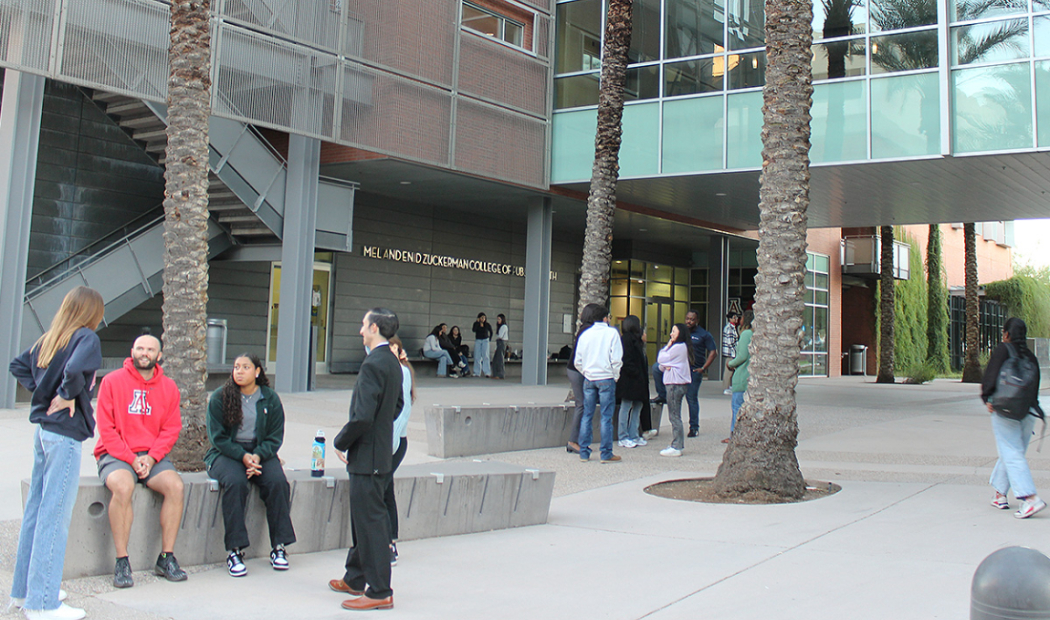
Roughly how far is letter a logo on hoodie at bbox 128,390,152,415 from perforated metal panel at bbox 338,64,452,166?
478 inches

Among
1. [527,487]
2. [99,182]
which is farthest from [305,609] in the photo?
[99,182]

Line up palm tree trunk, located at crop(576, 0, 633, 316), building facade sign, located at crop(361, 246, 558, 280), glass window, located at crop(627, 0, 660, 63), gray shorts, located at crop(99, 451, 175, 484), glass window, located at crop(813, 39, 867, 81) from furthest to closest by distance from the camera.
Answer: building facade sign, located at crop(361, 246, 558, 280) < glass window, located at crop(627, 0, 660, 63) < glass window, located at crop(813, 39, 867, 81) < palm tree trunk, located at crop(576, 0, 633, 316) < gray shorts, located at crop(99, 451, 175, 484)

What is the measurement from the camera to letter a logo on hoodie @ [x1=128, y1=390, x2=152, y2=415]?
532 centimetres

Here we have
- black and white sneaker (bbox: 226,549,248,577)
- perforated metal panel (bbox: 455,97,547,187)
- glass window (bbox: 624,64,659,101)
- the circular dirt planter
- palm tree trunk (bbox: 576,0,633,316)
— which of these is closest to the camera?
black and white sneaker (bbox: 226,549,248,577)

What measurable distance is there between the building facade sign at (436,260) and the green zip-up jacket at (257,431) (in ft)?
56.0

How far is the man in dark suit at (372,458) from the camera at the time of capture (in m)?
4.83

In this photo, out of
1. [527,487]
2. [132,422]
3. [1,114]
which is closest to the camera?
[132,422]

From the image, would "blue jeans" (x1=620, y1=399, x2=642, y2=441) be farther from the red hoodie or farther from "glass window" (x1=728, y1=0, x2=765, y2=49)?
"glass window" (x1=728, y1=0, x2=765, y2=49)

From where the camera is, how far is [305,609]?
15.8ft

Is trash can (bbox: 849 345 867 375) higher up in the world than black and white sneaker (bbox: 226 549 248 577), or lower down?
higher up

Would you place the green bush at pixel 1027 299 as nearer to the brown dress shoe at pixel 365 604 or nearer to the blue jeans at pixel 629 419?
the blue jeans at pixel 629 419

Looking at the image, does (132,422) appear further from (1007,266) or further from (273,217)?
(1007,266)

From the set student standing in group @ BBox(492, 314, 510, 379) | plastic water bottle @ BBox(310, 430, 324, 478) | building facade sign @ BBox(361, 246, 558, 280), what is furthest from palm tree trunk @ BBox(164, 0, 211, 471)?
student standing in group @ BBox(492, 314, 510, 379)

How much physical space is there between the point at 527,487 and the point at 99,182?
13767mm
